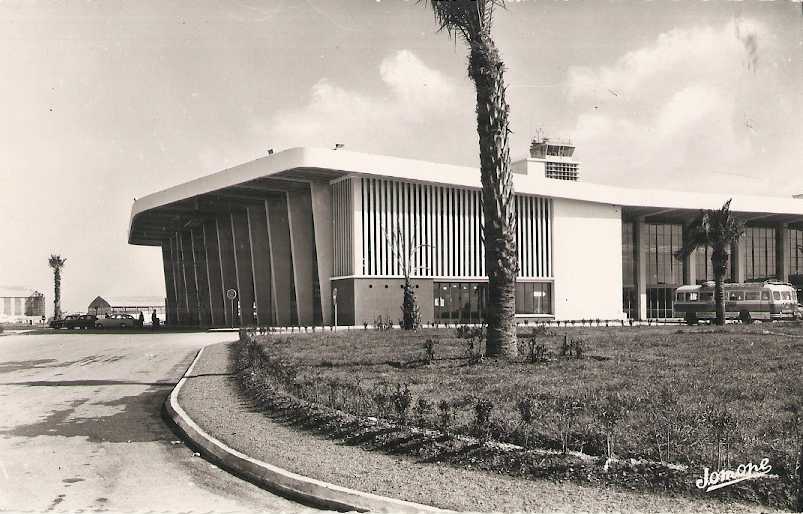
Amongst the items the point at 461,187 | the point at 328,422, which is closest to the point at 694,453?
the point at 328,422

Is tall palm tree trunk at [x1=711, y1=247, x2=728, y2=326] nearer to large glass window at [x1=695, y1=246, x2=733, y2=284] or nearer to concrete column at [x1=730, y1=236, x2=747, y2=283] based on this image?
large glass window at [x1=695, y1=246, x2=733, y2=284]

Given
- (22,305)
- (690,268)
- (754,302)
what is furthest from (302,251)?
(22,305)

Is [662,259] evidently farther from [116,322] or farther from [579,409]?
[579,409]

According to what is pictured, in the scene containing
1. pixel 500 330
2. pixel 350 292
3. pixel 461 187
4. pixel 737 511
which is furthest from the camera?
pixel 461 187

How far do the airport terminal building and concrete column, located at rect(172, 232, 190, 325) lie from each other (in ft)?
22.3

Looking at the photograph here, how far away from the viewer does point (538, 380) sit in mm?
12727

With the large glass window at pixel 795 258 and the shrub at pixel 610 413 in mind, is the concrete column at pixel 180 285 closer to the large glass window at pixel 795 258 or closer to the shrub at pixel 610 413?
the large glass window at pixel 795 258

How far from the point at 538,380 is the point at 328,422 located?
14.3 ft

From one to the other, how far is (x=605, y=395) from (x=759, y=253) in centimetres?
6262

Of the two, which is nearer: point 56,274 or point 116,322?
point 116,322

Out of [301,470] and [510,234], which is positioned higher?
[510,234]

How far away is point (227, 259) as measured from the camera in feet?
205

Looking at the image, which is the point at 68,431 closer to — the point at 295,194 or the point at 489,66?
Answer: the point at 489,66

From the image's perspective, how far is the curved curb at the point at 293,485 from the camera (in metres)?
6.46
